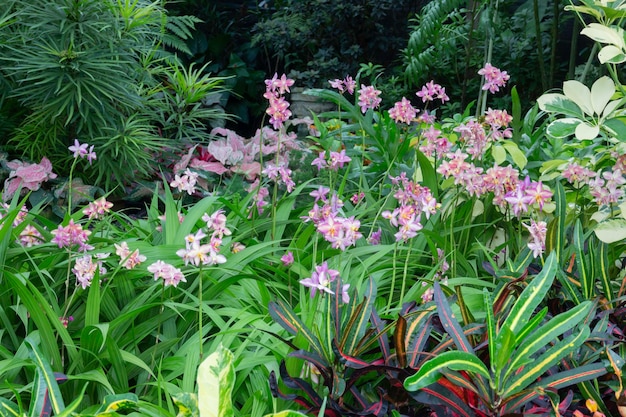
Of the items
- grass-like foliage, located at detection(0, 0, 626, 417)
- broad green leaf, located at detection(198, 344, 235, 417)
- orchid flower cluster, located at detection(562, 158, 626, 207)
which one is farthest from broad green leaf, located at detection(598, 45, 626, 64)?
broad green leaf, located at detection(198, 344, 235, 417)

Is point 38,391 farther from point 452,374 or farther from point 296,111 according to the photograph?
point 296,111

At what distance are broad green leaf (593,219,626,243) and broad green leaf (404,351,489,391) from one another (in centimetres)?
62

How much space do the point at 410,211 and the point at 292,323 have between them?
0.34m

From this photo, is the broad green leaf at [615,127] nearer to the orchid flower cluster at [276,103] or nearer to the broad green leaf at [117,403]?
the orchid flower cluster at [276,103]

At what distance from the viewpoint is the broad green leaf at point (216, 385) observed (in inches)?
36.6

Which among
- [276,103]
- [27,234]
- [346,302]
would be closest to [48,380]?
[346,302]

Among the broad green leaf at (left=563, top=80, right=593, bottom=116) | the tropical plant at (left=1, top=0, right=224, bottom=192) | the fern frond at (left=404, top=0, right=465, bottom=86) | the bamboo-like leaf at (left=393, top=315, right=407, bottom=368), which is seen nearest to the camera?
the bamboo-like leaf at (left=393, top=315, right=407, bottom=368)

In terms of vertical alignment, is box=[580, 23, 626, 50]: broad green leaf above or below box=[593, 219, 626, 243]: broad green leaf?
above

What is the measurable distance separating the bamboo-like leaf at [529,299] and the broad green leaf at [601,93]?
1.81ft

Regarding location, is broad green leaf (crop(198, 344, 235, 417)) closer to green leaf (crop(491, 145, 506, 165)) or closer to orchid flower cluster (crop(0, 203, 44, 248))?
orchid flower cluster (crop(0, 203, 44, 248))

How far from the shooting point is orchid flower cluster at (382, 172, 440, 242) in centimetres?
141

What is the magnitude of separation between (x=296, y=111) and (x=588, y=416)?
15.4 feet

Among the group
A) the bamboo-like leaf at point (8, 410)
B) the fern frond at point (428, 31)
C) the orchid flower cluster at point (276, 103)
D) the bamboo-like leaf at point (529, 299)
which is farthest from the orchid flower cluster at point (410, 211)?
the fern frond at point (428, 31)

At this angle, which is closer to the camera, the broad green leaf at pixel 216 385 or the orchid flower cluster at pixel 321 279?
the broad green leaf at pixel 216 385
